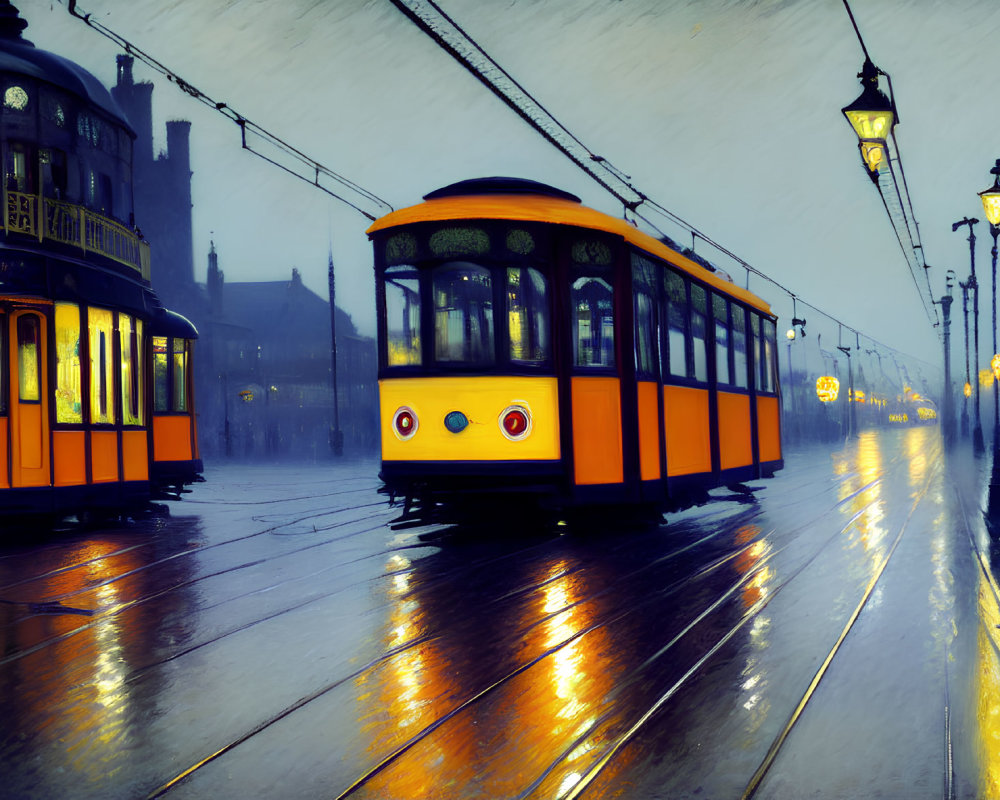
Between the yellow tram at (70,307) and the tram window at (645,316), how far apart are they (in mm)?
8019

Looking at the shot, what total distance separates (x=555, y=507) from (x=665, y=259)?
3.56m

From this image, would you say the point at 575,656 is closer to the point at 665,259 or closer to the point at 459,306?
the point at 459,306

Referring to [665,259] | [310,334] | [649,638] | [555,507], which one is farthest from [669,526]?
[310,334]

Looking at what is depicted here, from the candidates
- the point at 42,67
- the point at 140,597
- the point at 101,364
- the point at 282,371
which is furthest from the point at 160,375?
the point at 282,371

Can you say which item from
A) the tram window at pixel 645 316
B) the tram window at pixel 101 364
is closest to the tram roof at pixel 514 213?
the tram window at pixel 645 316

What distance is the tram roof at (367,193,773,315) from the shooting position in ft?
35.9

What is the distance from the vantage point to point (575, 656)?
19.3 feet

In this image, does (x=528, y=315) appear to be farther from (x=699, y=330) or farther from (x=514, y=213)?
(x=699, y=330)

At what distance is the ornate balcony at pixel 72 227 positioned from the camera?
47.0ft

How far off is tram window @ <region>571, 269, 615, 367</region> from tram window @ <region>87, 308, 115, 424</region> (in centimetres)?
768

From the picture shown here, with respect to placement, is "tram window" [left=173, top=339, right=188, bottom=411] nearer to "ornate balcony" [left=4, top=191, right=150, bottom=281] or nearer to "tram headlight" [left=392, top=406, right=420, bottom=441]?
"ornate balcony" [left=4, top=191, right=150, bottom=281]

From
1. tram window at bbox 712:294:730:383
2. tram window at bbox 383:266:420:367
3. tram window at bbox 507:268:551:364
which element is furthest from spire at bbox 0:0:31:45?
tram window at bbox 712:294:730:383

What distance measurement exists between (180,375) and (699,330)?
10.6 meters

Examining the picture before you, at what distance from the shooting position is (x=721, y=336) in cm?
1453
